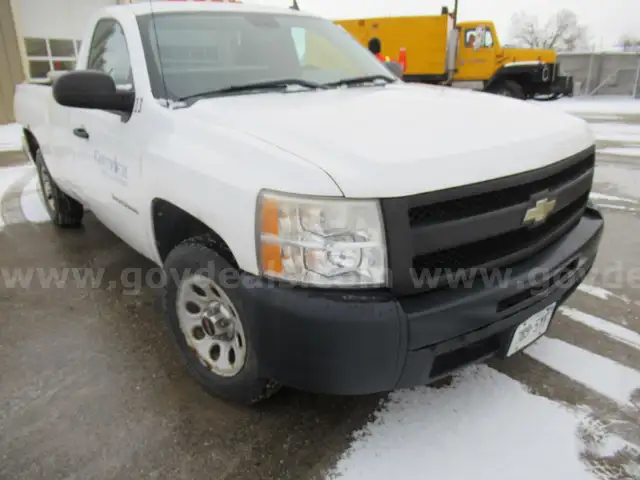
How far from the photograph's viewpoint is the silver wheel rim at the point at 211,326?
6.79ft

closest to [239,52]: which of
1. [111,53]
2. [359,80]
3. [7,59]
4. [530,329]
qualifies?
[359,80]

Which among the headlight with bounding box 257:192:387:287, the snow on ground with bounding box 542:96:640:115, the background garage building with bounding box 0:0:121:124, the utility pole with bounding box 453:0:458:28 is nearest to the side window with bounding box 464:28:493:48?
the utility pole with bounding box 453:0:458:28

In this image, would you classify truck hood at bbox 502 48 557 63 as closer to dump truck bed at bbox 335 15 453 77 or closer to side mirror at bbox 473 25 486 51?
side mirror at bbox 473 25 486 51

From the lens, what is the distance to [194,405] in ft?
7.61

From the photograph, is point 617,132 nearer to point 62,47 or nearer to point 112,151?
point 112,151

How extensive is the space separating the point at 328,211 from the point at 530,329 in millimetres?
1076

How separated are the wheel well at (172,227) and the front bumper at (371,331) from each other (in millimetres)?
506

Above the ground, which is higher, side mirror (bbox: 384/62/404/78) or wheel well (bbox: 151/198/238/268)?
side mirror (bbox: 384/62/404/78)

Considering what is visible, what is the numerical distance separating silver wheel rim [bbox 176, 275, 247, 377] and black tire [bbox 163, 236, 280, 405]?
3 cm

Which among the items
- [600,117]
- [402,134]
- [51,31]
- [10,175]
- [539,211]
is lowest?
[600,117]

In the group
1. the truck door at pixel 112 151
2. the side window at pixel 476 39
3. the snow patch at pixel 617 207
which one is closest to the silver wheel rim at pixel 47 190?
the truck door at pixel 112 151

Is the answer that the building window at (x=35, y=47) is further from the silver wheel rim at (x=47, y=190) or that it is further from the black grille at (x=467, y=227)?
the black grille at (x=467, y=227)

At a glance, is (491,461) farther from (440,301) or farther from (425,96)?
(425,96)

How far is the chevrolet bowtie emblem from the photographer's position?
6.39ft
